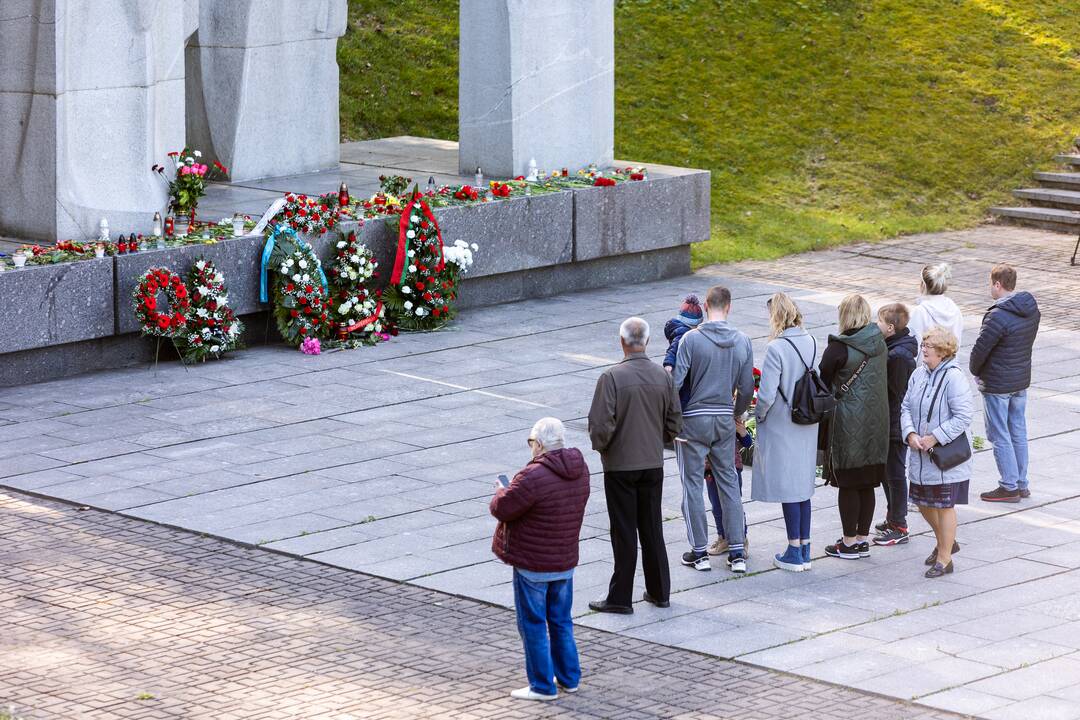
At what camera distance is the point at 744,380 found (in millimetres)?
10180

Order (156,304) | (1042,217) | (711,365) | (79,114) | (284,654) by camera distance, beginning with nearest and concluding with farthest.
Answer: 1. (284,654)
2. (711,365)
3. (156,304)
4. (79,114)
5. (1042,217)

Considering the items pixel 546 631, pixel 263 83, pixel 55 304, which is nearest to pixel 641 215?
pixel 263 83

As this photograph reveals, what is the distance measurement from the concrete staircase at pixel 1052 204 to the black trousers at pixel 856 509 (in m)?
14.0

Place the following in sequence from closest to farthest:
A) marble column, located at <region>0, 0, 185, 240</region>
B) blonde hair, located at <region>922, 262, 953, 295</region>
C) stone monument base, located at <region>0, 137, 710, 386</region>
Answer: blonde hair, located at <region>922, 262, 953, 295</region>, stone monument base, located at <region>0, 137, 710, 386</region>, marble column, located at <region>0, 0, 185, 240</region>

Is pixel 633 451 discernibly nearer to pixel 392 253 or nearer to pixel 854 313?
pixel 854 313

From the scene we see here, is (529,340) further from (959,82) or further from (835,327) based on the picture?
(959,82)

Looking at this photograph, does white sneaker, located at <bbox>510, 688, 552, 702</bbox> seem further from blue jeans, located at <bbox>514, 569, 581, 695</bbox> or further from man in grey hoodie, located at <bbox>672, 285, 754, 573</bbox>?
man in grey hoodie, located at <bbox>672, 285, 754, 573</bbox>

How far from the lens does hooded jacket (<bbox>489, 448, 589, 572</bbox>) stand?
8.13 m

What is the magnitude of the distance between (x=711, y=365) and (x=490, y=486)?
2550 millimetres

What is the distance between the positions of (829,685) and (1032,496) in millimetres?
3909

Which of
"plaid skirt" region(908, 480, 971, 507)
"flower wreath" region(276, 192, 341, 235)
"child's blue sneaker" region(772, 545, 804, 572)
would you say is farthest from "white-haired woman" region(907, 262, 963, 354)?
"flower wreath" region(276, 192, 341, 235)

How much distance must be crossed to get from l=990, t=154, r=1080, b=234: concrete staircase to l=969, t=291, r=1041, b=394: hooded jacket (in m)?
12.3

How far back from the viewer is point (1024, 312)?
11.7 m

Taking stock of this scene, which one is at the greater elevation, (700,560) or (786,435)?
(786,435)
